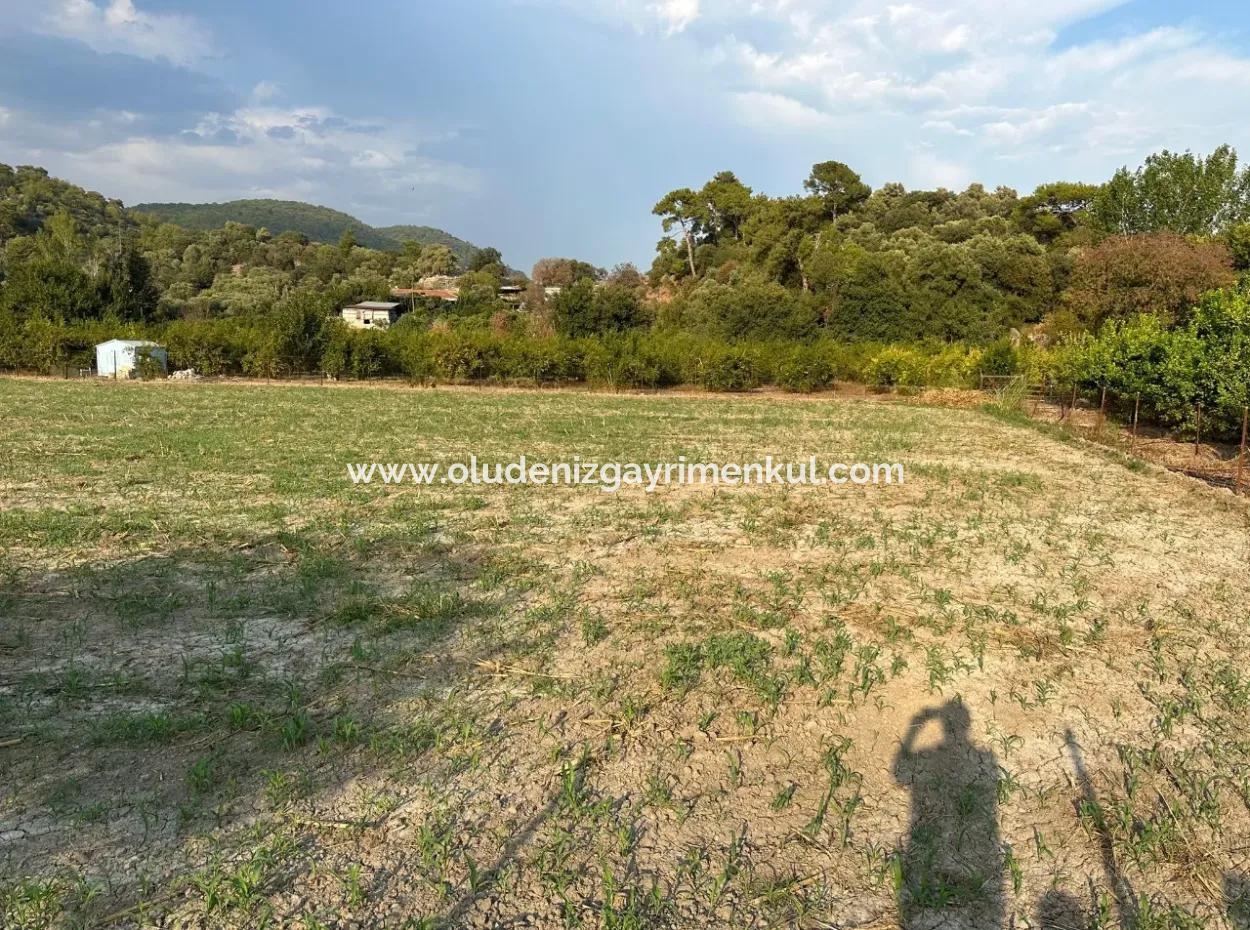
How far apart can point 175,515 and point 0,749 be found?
4137 millimetres

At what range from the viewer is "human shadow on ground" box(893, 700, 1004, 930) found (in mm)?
2324

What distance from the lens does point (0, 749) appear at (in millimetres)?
2975

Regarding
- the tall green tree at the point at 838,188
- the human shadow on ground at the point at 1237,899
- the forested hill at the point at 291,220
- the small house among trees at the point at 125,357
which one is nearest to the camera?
the human shadow on ground at the point at 1237,899

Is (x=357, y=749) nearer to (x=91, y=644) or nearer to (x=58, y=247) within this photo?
(x=91, y=644)

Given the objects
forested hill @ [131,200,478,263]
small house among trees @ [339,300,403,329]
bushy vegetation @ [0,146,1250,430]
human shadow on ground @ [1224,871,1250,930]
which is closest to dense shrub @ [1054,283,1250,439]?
bushy vegetation @ [0,146,1250,430]

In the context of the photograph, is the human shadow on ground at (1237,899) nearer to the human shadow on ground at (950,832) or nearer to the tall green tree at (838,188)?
the human shadow on ground at (950,832)

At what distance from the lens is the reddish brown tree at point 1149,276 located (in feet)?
73.9

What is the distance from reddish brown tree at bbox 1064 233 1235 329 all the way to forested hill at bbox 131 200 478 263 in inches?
2839

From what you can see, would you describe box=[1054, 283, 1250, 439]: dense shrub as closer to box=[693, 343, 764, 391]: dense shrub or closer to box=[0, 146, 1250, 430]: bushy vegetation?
box=[0, 146, 1250, 430]: bushy vegetation

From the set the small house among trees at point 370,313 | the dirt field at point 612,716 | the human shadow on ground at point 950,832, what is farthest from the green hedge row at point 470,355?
the small house among trees at point 370,313

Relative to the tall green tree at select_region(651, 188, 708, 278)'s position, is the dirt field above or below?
below

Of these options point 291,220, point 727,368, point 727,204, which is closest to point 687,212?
point 727,204

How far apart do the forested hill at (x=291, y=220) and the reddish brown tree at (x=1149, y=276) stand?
72120 mm

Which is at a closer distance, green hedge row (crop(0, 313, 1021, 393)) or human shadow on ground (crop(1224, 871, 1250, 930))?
human shadow on ground (crop(1224, 871, 1250, 930))
